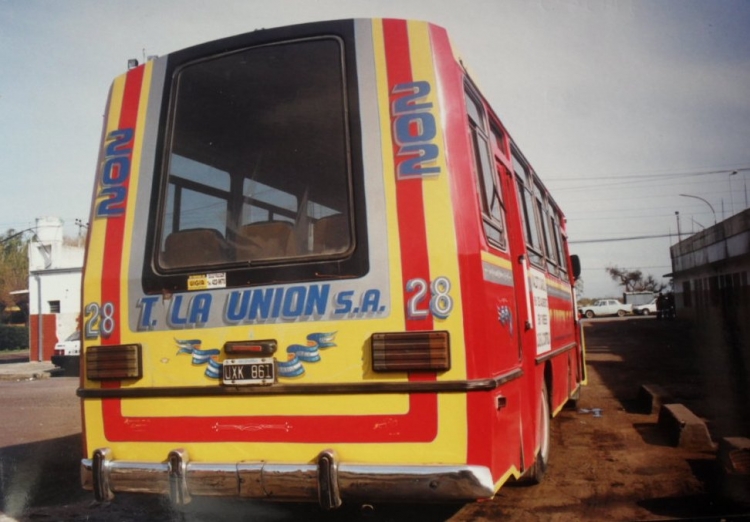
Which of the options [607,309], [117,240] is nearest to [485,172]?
[117,240]

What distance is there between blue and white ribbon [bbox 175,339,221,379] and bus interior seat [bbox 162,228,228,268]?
0.49 meters

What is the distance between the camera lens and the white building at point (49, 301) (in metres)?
31.8

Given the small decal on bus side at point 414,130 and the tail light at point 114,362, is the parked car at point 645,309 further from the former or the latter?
the tail light at point 114,362

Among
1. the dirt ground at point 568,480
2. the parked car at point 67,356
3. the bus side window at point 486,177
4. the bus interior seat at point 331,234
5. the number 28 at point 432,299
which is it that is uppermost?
the bus side window at point 486,177

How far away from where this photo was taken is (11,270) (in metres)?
61.0

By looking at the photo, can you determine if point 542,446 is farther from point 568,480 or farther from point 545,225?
point 545,225

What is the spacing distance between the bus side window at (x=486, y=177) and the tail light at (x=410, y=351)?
0.79m

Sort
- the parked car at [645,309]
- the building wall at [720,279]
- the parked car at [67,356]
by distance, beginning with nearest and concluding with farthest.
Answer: the parked car at [67,356]
the building wall at [720,279]
the parked car at [645,309]

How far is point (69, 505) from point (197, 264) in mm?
3073

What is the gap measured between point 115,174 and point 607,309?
229 ft

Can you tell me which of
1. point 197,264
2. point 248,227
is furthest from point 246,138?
point 197,264

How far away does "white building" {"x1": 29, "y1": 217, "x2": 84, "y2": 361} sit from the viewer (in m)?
31.8

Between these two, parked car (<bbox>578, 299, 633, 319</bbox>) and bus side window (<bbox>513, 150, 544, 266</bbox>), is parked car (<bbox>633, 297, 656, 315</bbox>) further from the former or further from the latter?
bus side window (<bbox>513, 150, 544, 266</bbox>)

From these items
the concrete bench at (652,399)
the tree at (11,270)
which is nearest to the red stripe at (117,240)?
the concrete bench at (652,399)
